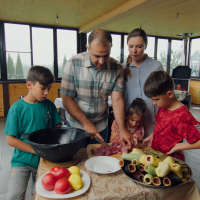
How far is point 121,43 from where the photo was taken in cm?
748

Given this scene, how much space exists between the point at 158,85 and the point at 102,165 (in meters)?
0.67

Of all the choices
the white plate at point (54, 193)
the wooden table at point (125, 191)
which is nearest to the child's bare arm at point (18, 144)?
the wooden table at point (125, 191)

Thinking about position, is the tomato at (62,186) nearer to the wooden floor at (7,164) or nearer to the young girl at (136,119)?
the young girl at (136,119)

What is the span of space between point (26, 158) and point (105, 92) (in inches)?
32.3

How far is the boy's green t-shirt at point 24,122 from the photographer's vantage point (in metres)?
1.36

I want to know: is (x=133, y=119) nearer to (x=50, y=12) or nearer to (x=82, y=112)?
(x=82, y=112)

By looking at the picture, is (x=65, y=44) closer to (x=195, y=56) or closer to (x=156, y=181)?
(x=195, y=56)

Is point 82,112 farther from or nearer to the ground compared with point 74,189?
farther from the ground

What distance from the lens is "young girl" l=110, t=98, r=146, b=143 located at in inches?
69.5

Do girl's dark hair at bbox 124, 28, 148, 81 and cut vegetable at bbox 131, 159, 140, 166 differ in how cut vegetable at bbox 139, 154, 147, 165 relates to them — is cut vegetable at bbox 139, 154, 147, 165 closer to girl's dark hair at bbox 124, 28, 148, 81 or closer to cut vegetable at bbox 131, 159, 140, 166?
cut vegetable at bbox 131, 159, 140, 166

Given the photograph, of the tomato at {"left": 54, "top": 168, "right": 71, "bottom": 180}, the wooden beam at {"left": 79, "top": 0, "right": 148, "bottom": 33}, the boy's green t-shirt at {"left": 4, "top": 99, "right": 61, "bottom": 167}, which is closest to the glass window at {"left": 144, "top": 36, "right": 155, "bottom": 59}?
the wooden beam at {"left": 79, "top": 0, "right": 148, "bottom": 33}

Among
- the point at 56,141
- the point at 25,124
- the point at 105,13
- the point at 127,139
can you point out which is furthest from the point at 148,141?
the point at 105,13

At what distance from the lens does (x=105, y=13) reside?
499cm

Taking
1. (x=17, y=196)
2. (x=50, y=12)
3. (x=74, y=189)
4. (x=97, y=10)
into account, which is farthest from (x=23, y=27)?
(x=74, y=189)
